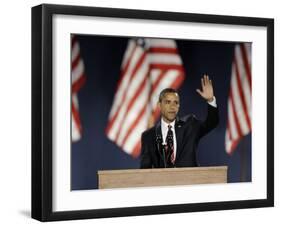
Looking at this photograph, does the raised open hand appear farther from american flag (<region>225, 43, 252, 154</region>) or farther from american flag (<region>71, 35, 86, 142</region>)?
american flag (<region>71, 35, 86, 142</region>)

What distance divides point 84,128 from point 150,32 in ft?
2.39

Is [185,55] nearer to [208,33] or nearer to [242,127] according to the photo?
[208,33]

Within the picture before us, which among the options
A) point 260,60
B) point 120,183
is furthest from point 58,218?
point 260,60

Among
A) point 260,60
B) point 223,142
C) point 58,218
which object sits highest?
point 260,60

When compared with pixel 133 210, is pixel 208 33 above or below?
above

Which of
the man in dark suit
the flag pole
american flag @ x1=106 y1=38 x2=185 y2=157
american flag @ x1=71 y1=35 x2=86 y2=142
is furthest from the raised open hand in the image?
american flag @ x1=71 y1=35 x2=86 y2=142

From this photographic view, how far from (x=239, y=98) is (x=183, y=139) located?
20.2 inches

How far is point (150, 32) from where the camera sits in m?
5.50

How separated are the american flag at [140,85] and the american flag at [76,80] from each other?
0.23 m

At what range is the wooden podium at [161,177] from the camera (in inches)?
215

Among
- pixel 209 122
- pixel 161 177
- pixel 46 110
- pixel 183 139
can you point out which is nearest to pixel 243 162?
pixel 209 122

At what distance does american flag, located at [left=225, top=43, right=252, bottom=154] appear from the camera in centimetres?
592

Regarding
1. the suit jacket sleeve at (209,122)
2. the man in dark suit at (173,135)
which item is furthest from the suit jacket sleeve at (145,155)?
the suit jacket sleeve at (209,122)

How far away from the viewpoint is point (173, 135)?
5.71 meters
